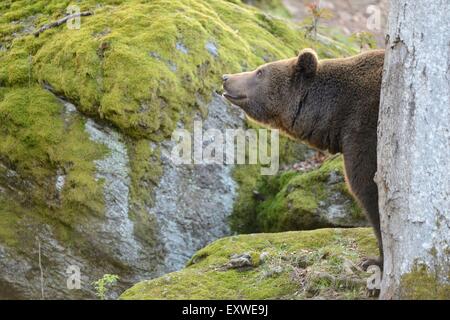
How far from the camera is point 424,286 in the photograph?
5.35 meters

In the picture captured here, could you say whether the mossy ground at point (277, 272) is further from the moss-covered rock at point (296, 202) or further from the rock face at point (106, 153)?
the rock face at point (106, 153)

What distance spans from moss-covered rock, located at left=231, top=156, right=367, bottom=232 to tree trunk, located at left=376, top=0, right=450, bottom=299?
349cm

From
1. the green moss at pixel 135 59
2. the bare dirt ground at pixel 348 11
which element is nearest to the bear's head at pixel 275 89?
the green moss at pixel 135 59

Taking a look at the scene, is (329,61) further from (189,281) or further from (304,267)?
(189,281)

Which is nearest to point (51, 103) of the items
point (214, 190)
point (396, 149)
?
point (214, 190)

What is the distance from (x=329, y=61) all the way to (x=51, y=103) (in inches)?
150

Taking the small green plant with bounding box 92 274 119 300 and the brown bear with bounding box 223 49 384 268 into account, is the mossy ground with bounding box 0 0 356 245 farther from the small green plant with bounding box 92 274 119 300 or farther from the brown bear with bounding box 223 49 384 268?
the brown bear with bounding box 223 49 384 268

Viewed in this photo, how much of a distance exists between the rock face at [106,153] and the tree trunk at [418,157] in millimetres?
4015

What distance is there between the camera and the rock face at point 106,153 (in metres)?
8.82

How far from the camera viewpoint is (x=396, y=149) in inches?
218

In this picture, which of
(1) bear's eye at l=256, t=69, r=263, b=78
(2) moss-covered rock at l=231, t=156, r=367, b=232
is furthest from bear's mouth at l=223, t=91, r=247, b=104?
(2) moss-covered rock at l=231, t=156, r=367, b=232

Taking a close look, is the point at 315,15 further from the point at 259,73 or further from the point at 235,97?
the point at 235,97

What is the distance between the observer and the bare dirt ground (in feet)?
62.0

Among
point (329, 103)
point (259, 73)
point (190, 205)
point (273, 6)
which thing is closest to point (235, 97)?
point (259, 73)
